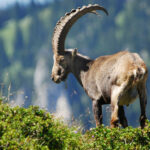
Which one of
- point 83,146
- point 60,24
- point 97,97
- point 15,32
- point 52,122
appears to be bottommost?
point 83,146

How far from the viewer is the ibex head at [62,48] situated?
863cm

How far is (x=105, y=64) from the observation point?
7559 mm

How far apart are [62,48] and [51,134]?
4.33 metres

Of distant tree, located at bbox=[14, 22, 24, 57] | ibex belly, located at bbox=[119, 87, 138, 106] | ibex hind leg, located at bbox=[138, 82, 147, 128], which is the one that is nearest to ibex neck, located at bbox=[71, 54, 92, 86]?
ibex belly, located at bbox=[119, 87, 138, 106]

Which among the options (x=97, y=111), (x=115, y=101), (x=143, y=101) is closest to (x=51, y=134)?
(x=115, y=101)

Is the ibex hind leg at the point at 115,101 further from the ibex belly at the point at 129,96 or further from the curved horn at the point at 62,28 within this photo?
the curved horn at the point at 62,28

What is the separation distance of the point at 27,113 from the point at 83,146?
2.81ft

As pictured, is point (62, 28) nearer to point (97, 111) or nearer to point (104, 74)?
point (104, 74)

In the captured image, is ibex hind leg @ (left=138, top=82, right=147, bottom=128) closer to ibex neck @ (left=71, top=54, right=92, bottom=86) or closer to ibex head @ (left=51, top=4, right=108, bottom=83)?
ibex neck @ (left=71, top=54, right=92, bottom=86)

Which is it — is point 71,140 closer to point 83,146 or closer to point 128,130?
point 83,146

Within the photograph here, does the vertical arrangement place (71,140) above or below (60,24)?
below

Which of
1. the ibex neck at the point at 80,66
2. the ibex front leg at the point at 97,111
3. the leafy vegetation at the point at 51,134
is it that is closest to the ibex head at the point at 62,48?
the ibex neck at the point at 80,66

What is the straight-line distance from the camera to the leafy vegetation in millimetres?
4311

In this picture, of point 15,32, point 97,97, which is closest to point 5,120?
point 97,97
